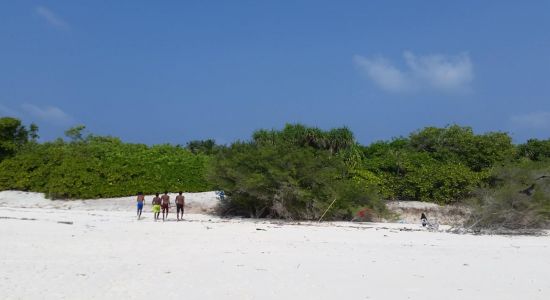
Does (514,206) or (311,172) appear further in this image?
(311,172)

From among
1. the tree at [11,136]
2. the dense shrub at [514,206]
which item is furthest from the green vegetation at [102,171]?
the dense shrub at [514,206]

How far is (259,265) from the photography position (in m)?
11.4

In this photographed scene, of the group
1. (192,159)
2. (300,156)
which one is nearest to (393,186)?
(300,156)

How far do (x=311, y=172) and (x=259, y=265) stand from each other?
14.6 meters

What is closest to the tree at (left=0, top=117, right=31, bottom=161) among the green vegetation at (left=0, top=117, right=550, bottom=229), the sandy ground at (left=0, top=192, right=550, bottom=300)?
the green vegetation at (left=0, top=117, right=550, bottom=229)

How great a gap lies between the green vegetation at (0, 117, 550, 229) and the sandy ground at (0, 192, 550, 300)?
4.87 metres

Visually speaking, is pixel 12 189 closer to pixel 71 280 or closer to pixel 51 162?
pixel 51 162

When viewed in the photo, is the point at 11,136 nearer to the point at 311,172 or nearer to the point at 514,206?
the point at 311,172

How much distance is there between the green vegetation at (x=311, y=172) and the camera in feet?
74.0

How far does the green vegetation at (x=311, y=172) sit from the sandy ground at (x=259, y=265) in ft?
16.0

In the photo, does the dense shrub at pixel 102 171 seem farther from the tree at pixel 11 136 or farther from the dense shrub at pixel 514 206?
the dense shrub at pixel 514 206

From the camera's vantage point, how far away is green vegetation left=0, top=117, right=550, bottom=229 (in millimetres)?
22562

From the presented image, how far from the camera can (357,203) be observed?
88.1 feet

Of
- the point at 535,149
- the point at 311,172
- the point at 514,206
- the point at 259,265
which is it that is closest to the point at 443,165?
the point at 311,172
